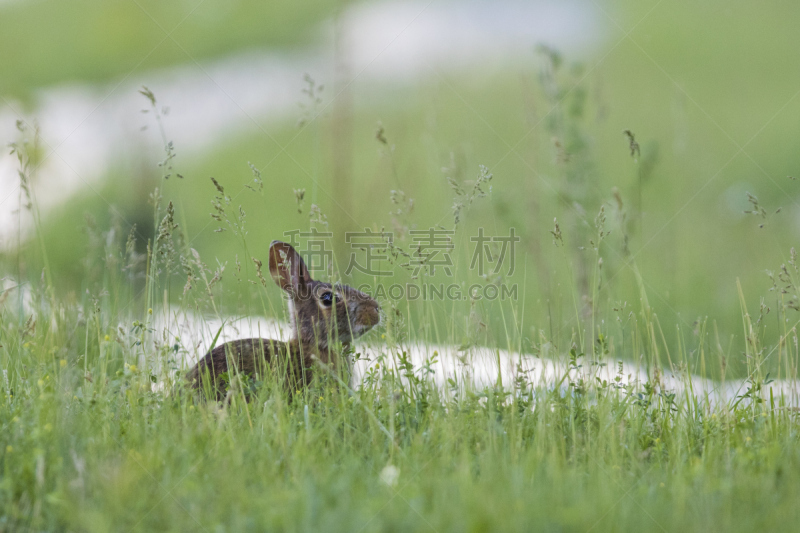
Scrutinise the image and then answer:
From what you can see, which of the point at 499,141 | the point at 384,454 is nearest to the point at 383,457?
the point at 384,454

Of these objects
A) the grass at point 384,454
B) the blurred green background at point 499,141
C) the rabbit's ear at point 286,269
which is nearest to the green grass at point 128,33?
the blurred green background at point 499,141

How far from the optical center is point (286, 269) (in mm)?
4359

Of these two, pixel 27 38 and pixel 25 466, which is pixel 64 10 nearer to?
pixel 27 38

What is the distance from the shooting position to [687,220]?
6691mm

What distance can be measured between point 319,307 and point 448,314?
912 mm

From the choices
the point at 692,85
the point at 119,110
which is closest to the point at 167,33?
the point at 119,110

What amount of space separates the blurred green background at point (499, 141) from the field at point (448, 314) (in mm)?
41

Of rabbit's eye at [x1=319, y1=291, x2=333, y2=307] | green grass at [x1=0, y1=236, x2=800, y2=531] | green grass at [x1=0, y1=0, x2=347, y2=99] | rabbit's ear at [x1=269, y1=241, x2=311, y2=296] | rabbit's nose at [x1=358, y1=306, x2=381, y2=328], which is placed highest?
green grass at [x1=0, y1=0, x2=347, y2=99]

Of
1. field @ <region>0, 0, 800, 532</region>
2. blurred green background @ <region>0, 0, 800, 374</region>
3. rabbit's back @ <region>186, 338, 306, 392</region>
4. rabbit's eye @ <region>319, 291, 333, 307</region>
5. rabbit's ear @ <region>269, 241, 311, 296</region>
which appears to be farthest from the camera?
blurred green background @ <region>0, 0, 800, 374</region>

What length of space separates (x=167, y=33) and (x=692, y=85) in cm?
672

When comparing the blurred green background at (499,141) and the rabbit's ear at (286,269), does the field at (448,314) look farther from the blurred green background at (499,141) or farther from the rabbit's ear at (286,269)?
the rabbit's ear at (286,269)

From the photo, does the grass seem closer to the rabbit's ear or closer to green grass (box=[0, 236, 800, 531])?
green grass (box=[0, 236, 800, 531])

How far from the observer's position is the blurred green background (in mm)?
6023

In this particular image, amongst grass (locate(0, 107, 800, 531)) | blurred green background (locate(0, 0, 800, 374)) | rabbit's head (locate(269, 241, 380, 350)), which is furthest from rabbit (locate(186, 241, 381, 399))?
blurred green background (locate(0, 0, 800, 374))
